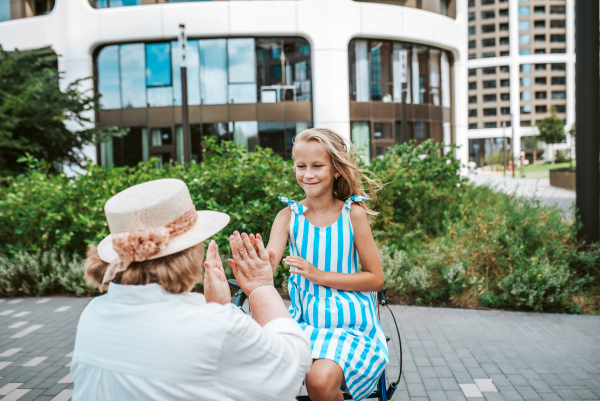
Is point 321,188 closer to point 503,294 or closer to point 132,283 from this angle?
point 132,283

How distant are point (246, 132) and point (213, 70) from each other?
318 centimetres

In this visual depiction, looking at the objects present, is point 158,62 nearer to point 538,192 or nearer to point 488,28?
point 538,192

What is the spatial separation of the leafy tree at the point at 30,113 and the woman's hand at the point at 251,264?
399 inches

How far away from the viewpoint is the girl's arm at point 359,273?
84.3 inches

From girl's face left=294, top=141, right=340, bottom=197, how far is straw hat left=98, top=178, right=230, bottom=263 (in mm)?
970

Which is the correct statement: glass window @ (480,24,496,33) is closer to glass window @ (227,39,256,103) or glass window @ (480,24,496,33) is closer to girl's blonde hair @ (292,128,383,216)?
glass window @ (227,39,256,103)

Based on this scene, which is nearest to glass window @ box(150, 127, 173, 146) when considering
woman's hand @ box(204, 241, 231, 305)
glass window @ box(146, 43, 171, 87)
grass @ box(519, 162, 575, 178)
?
glass window @ box(146, 43, 171, 87)

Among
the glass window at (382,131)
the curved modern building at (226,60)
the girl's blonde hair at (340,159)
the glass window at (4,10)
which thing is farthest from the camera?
the glass window at (382,131)

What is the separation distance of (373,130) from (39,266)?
18.7 meters

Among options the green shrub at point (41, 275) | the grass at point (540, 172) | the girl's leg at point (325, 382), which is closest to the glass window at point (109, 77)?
the green shrub at point (41, 275)

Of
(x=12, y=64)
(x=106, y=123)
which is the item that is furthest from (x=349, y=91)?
(x=12, y=64)

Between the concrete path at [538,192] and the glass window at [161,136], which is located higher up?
the glass window at [161,136]

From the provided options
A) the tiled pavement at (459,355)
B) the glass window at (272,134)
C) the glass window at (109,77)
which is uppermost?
the glass window at (109,77)

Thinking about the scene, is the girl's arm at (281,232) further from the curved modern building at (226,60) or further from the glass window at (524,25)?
the glass window at (524,25)
